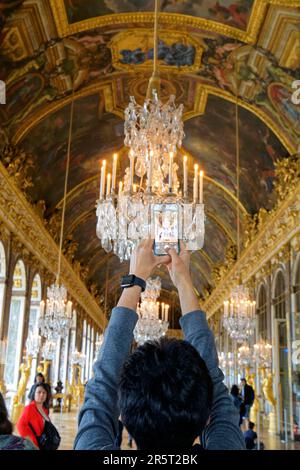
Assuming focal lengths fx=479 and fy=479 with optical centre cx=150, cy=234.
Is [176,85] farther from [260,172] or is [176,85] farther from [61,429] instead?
[61,429]

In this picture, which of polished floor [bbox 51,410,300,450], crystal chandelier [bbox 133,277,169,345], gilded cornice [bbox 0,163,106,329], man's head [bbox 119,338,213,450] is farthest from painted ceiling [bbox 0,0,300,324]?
man's head [bbox 119,338,213,450]

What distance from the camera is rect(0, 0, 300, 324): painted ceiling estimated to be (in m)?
11.0

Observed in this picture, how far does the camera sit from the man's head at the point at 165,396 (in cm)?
109

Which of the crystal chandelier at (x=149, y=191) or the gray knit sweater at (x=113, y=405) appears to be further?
the crystal chandelier at (x=149, y=191)

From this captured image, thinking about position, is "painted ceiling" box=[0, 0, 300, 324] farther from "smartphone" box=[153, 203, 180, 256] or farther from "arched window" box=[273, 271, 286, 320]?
"smartphone" box=[153, 203, 180, 256]

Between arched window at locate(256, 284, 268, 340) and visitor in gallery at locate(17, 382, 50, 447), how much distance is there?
13458 millimetres

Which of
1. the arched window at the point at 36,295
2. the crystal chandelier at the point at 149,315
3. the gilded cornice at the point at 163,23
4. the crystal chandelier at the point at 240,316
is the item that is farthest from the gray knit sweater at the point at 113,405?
the arched window at the point at 36,295

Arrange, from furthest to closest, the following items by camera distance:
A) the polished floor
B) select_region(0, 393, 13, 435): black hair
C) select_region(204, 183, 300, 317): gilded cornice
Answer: select_region(204, 183, 300, 317): gilded cornice < the polished floor < select_region(0, 393, 13, 435): black hair

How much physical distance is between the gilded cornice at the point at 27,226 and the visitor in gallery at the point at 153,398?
1216 centimetres

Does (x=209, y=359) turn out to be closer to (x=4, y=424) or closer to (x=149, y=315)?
(x=4, y=424)

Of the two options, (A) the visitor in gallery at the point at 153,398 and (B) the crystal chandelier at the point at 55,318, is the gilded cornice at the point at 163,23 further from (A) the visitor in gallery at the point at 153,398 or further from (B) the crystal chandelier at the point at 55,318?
(A) the visitor in gallery at the point at 153,398

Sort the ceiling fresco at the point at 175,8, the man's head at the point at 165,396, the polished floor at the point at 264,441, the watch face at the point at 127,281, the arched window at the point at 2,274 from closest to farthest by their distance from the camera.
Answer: the man's head at the point at 165,396 → the watch face at the point at 127,281 → the ceiling fresco at the point at 175,8 → the polished floor at the point at 264,441 → the arched window at the point at 2,274

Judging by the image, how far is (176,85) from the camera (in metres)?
14.6
